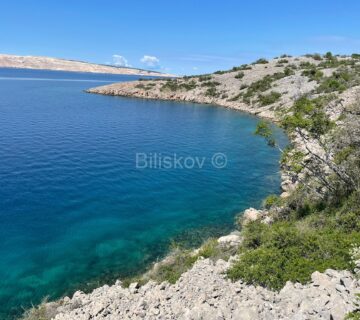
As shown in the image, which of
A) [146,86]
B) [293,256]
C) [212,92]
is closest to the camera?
[293,256]

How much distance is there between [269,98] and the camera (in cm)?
8175

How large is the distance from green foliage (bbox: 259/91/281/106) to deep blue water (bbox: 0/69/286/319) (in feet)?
80.3

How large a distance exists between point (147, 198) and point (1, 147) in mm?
23336

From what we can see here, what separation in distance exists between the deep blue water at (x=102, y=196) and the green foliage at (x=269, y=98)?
964 inches

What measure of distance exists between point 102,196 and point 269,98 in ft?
205

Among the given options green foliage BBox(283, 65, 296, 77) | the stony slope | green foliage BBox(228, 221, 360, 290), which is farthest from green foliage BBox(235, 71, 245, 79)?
green foliage BBox(228, 221, 360, 290)

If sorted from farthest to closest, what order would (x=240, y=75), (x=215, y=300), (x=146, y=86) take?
1. (x=146, y=86)
2. (x=240, y=75)
3. (x=215, y=300)

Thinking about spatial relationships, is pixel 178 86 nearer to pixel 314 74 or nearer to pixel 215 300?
pixel 314 74

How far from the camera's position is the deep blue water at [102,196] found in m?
19.9

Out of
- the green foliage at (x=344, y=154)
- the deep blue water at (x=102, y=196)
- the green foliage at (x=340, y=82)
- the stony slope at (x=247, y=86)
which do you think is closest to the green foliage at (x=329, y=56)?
the stony slope at (x=247, y=86)

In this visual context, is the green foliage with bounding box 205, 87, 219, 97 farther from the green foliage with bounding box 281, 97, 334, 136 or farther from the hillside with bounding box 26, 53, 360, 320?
the green foliage with bounding box 281, 97, 334, 136

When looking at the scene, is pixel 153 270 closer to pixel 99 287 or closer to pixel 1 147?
pixel 99 287

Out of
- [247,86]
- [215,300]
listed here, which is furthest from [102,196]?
[247,86]

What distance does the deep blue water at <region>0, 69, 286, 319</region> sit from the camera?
1988cm
